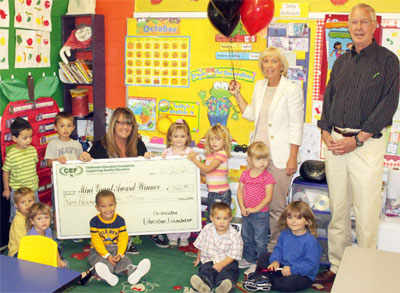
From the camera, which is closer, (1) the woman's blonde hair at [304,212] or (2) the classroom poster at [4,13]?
(1) the woman's blonde hair at [304,212]

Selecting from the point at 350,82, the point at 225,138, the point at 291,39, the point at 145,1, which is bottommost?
the point at 225,138

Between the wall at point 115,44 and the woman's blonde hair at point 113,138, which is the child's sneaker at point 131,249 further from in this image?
the wall at point 115,44

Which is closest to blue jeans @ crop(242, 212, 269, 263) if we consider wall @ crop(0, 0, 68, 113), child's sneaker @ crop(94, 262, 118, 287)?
child's sneaker @ crop(94, 262, 118, 287)

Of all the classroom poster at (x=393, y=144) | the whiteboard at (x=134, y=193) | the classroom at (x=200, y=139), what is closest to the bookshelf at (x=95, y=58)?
the classroom at (x=200, y=139)

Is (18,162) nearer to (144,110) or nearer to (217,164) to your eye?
(144,110)

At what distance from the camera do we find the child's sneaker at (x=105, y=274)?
3.83 meters

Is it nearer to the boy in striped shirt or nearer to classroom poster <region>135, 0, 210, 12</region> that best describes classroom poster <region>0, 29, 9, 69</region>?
the boy in striped shirt

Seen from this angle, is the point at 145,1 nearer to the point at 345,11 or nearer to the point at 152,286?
the point at 345,11

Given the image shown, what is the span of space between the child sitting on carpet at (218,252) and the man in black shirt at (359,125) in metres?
0.79

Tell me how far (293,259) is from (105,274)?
4.96ft

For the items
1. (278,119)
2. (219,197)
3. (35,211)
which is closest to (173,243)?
(219,197)

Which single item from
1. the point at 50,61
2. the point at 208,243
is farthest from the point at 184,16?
the point at 208,243

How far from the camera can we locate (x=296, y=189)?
14.7 ft

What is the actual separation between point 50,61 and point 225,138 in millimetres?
2232
